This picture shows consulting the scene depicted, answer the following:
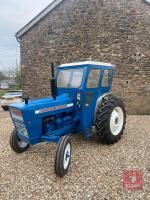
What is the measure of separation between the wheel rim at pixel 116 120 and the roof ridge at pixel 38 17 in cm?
753

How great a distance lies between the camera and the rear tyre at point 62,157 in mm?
5129

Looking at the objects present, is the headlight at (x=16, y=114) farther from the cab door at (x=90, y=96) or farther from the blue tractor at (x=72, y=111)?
the cab door at (x=90, y=96)

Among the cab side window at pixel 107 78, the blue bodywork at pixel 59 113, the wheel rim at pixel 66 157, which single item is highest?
the cab side window at pixel 107 78

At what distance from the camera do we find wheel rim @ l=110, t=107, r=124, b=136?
7.16m

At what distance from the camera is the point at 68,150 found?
18.3 ft

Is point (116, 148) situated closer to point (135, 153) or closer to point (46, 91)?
point (135, 153)

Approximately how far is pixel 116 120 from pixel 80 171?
229 centimetres

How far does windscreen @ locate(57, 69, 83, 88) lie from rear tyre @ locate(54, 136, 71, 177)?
5.54ft

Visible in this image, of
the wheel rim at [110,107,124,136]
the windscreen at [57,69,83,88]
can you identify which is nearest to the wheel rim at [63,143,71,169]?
the windscreen at [57,69,83,88]

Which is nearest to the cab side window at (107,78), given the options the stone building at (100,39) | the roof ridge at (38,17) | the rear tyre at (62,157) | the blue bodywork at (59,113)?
the blue bodywork at (59,113)

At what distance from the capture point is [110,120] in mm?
6984

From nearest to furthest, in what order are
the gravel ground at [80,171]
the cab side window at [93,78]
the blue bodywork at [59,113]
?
the gravel ground at [80,171] < the blue bodywork at [59,113] < the cab side window at [93,78]

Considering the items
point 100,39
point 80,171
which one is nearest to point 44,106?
point 80,171

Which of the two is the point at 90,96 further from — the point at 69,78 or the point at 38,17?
the point at 38,17
